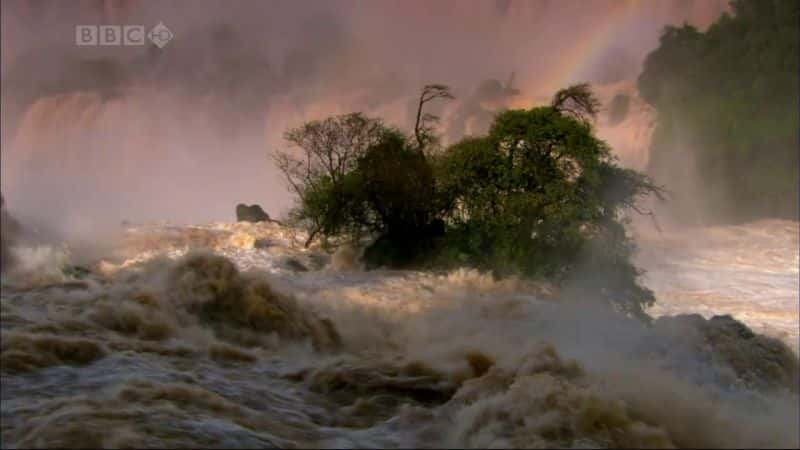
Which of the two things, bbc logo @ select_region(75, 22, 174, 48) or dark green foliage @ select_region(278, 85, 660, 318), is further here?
bbc logo @ select_region(75, 22, 174, 48)

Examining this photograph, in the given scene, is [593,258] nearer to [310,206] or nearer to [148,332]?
[310,206]

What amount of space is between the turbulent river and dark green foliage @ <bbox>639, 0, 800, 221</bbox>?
27.2 m

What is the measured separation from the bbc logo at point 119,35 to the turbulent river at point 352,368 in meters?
40.5

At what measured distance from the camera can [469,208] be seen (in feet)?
70.8

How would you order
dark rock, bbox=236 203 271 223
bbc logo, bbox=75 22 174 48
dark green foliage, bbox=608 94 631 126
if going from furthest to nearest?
bbc logo, bbox=75 22 174 48 → dark green foliage, bbox=608 94 631 126 → dark rock, bbox=236 203 271 223

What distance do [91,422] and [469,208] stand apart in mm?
15008

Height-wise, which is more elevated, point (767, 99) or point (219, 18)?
point (219, 18)

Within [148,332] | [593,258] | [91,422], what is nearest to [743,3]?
[593,258]

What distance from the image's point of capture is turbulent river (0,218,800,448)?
7.27m

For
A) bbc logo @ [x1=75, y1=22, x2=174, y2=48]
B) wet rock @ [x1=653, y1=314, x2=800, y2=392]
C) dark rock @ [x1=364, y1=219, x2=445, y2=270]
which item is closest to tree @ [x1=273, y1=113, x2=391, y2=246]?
dark rock @ [x1=364, y1=219, x2=445, y2=270]

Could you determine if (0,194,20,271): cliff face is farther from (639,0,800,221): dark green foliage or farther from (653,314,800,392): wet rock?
(639,0,800,221): dark green foliage

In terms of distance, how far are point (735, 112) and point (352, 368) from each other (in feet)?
123

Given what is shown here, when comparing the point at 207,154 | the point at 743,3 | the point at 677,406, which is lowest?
the point at 677,406

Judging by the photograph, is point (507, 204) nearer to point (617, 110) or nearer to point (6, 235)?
point (6, 235)
